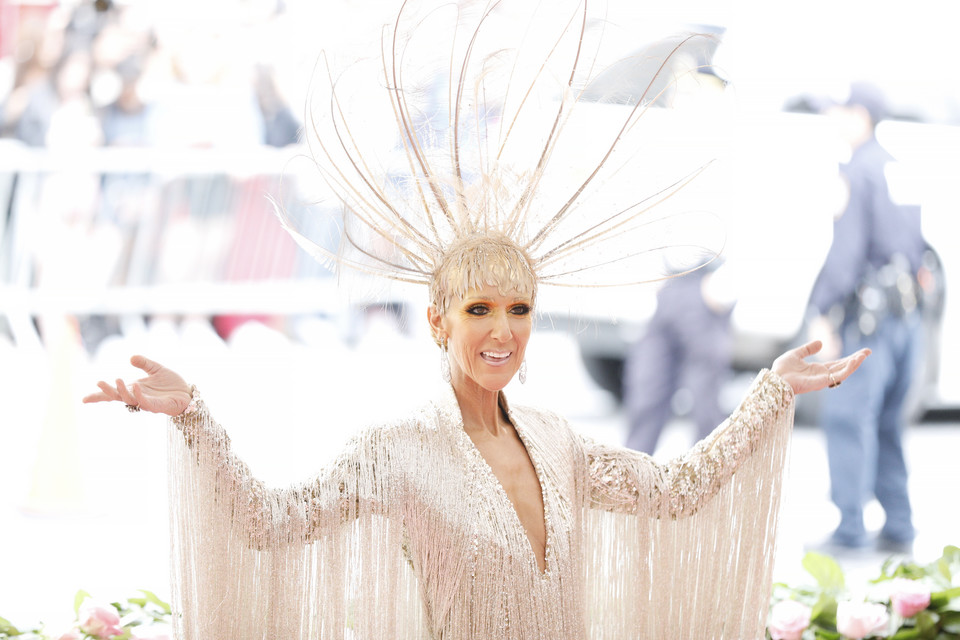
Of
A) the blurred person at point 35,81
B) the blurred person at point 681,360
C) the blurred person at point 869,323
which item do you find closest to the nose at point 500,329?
the blurred person at point 681,360

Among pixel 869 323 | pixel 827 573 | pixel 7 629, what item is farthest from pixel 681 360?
pixel 7 629

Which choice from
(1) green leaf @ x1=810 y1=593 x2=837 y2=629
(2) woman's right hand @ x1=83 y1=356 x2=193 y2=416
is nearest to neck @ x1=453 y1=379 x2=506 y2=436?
(2) woman's right hand @ x1=83 y1=356 x2=193 y2=416

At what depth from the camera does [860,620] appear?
1.95m

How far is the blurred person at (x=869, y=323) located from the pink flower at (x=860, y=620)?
1604 millimetres

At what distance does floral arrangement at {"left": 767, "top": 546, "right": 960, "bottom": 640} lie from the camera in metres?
1.98

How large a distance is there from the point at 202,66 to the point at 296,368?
4.01ft

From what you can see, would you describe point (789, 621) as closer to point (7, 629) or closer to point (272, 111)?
point (7, 629)

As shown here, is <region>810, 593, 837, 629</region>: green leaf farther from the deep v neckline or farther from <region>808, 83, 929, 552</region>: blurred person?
<region>808, 83, 929, 552</region>: blurred person

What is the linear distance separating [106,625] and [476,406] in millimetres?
892

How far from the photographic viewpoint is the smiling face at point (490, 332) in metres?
1.41

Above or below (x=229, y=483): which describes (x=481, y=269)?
above

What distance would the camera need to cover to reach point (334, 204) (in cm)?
149

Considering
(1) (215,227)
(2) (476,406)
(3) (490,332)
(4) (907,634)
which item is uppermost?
(1) (215,227)

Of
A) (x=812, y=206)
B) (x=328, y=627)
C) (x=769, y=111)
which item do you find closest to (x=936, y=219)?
(x=812, y=206)
